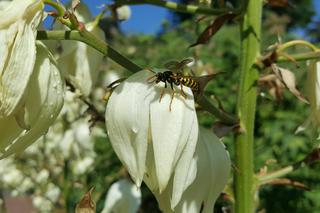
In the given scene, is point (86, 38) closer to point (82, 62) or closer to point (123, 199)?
point (82, 62)

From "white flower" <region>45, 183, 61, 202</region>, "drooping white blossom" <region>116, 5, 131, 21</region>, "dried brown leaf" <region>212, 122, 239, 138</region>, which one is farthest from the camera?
"white flower" <region>45, 183, 61, 202</region>

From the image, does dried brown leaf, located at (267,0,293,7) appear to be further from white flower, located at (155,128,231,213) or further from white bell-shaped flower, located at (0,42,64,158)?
white bell-shaped flower, located at (0,42,64,158)

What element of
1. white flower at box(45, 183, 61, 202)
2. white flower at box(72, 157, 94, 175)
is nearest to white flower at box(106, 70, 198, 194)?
white flower at box(45, 183, 61, 202)

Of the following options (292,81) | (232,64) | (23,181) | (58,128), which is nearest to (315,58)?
(292,81)

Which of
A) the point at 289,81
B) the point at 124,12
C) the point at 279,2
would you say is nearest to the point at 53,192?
the point at 124,12

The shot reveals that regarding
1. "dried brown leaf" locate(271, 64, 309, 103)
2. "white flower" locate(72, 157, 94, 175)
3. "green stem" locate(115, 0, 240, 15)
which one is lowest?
"white flower" locate(72, 157, 94, 175)

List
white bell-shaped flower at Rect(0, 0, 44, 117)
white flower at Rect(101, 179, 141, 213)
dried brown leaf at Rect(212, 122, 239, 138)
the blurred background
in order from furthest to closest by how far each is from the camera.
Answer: the blurred background, white flower at Rect(101, 179, 141, 213), dried brown leaf at Rect(212, 122, 239, 138), white bell-shaped flower at Rect(0, 0, 44, 117)

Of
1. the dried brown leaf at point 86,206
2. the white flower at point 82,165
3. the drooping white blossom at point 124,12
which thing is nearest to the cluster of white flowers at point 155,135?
the dried brown leaf at point 86,206
